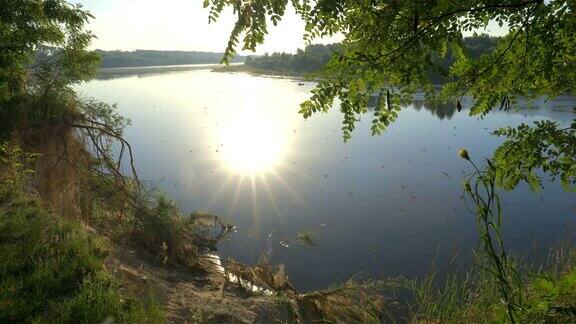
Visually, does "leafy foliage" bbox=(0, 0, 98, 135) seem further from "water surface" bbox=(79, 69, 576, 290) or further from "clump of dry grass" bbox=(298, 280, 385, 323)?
"clump of dry grass" bbox=(298, 280, 385, 323)

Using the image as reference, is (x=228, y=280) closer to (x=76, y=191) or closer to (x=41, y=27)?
(x=76, y=191)

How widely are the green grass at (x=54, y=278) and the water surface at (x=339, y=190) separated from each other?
13.1ft

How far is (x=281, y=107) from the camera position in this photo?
42156 mm

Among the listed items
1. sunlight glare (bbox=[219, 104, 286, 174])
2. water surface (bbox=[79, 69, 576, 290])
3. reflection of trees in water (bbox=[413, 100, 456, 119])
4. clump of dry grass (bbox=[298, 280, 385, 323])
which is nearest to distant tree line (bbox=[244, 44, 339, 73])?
reflection of trees in water (bbox=[413, 100, 456, 119])

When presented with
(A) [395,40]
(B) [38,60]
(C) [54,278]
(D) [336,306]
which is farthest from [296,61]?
(A) [395,40]

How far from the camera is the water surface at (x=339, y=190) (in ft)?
40.6

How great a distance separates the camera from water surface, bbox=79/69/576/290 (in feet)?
40.6

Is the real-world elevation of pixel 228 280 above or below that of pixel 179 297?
below

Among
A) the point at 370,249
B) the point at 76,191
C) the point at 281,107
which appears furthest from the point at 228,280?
the point at 281,107

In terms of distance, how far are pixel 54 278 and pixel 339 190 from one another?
529 inches

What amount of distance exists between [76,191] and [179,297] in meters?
3.95

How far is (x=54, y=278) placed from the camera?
4.61 m

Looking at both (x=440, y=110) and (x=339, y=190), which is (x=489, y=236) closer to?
(x=339, y=190)

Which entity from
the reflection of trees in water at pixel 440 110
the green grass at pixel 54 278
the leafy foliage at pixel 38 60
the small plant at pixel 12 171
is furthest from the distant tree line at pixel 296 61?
the green grass at pixel 54 278
